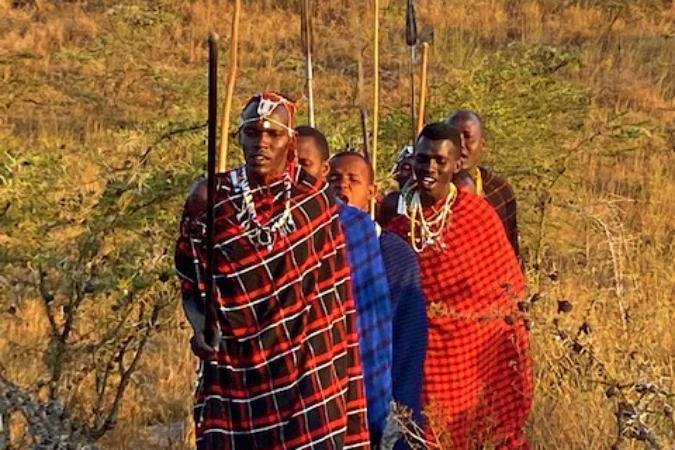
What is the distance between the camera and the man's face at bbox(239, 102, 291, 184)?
2.96 m

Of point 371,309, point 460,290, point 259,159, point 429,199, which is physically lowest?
point 460,290

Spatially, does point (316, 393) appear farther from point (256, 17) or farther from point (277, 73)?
point (256, 17)

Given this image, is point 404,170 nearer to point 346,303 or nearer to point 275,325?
point 346,303

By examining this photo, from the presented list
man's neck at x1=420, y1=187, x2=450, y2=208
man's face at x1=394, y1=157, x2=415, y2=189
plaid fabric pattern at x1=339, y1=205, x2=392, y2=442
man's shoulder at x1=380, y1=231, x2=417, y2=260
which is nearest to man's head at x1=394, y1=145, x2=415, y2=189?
man's face at x1=394, y1=157, x2=415, y2=189

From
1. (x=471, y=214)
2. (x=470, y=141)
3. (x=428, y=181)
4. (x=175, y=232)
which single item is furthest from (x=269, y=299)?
(x=175, y=232)

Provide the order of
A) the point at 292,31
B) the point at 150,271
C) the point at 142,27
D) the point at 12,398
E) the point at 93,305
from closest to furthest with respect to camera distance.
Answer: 1. the point at 12,398
2. the point at 150,271
3. the point at 93,305
4. the point at 142,27
5. the point at 292,31

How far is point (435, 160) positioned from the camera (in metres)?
3.68

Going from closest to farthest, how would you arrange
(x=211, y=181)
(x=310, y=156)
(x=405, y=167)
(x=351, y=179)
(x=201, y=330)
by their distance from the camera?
(x=211, y=181)
(x=201, y=330)
(x=310, y=156)
(x=351, y=179)
(x=405, y=167)

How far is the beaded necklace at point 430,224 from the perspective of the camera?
373 centimetres

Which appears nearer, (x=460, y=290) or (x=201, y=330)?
(x=201, y=330)

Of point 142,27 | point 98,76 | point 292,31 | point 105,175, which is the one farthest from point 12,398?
point 292,31

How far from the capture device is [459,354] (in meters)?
3.80

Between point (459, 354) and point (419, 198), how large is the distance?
1.51ft

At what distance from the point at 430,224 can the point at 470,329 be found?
12.8 inches
